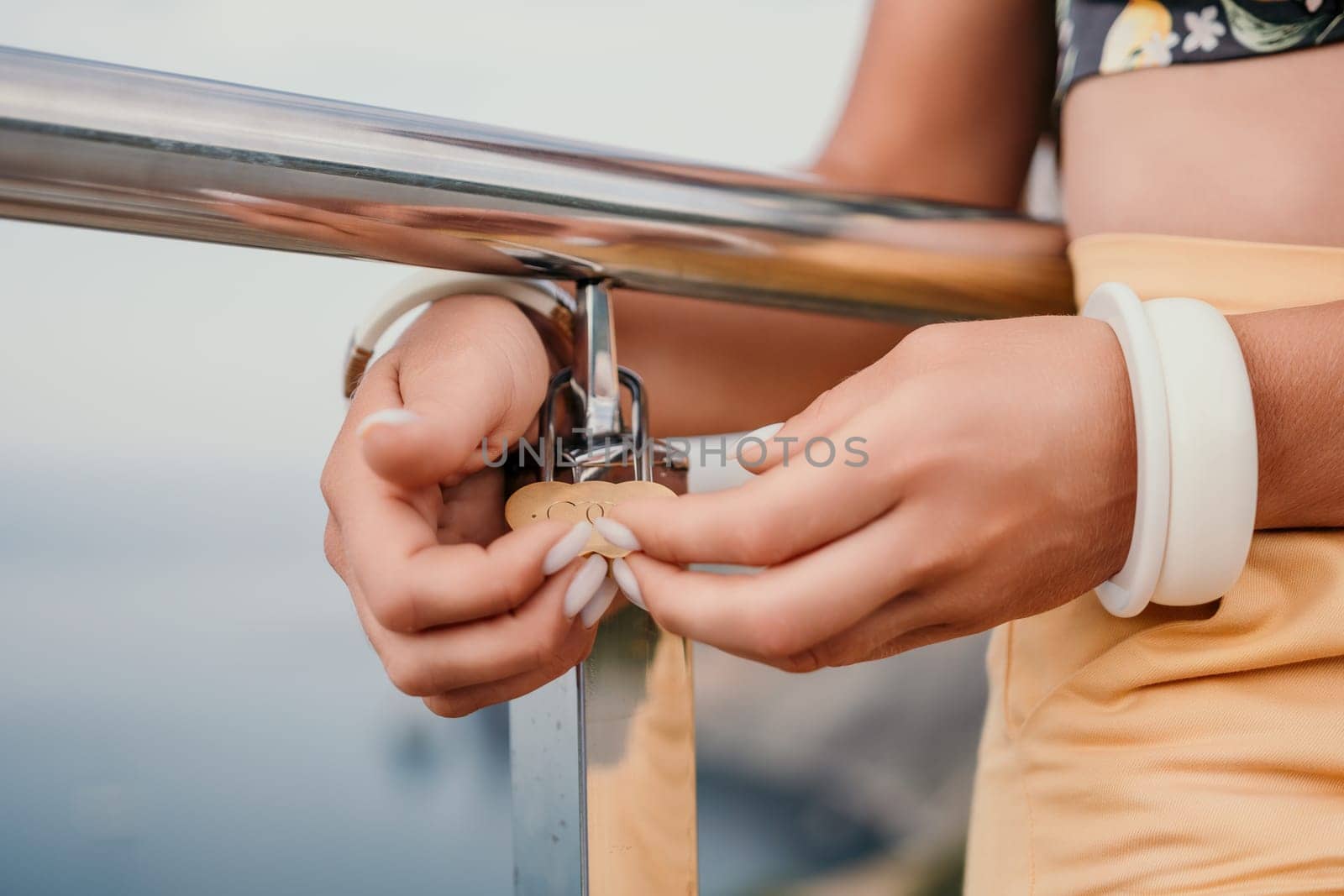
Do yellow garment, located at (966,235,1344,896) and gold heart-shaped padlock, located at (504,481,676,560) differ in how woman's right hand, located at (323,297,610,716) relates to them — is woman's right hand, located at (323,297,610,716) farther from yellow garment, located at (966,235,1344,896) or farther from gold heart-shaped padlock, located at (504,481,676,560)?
yellow garment, located at (966,235,1344,896)

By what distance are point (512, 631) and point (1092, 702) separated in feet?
1.02

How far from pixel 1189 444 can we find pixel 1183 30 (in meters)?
0.33

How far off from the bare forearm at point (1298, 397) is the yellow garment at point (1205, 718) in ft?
0.13

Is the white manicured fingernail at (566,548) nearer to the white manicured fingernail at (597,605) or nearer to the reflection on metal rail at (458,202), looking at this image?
the white manicured fingernail at (597,605)

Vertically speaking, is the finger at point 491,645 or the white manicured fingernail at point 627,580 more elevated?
the white manicured fingernail at point 627,580

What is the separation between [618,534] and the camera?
0.34 meters

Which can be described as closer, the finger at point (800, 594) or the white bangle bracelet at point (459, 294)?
the finger at point (800, 594)

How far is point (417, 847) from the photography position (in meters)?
0.67

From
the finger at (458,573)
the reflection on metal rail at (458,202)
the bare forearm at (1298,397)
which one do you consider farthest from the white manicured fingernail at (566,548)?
the bare forearm at (1298,397)

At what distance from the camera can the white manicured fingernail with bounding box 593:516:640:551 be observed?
0.34 meters

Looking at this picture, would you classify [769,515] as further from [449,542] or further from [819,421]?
[449,542]

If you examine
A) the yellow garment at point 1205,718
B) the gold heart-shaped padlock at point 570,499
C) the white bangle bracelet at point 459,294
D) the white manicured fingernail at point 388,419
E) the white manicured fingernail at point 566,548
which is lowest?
the yellow garment at point 1205,718

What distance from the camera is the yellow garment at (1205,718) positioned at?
1.33 feet

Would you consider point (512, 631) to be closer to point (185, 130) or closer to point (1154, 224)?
point (185, 130)
